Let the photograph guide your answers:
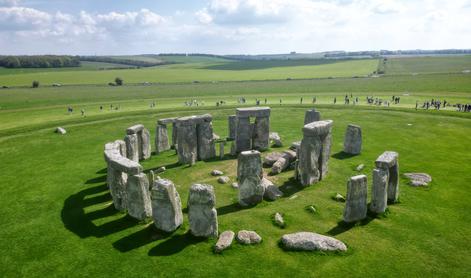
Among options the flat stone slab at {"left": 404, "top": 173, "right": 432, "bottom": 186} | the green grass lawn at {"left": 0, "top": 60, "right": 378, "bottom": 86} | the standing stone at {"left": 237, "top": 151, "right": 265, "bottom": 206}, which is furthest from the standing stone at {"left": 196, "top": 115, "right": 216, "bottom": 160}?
the green grass lawn at {"left": 0, "top": 60, "right": 378, "bottom": 86}

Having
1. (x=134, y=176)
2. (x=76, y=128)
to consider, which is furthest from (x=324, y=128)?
(x=76, y=128)

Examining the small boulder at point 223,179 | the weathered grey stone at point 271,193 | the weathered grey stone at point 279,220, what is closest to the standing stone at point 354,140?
the weathered grey stone at point 271,193

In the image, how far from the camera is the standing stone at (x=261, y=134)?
25.7 m

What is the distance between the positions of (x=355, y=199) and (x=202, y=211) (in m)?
6.21

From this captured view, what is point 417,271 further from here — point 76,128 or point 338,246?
point 76,128

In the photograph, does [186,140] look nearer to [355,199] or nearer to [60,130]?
[355,199]

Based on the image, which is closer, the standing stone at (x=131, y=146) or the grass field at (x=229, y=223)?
the grass field at (x=229, y=223)

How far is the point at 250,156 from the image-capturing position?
16469 millimetres

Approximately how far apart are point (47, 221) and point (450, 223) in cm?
1722

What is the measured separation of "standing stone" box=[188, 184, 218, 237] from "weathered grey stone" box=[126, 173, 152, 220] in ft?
8.10

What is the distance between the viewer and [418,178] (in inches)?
765

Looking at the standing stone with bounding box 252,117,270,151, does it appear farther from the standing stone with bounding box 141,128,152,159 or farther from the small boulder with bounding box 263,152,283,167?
the standing stone with bounding box 141,128,152,159

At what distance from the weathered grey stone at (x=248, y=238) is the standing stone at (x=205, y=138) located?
11.0 metres

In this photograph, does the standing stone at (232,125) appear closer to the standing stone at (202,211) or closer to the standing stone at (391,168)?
the standing stone at (391,168)
